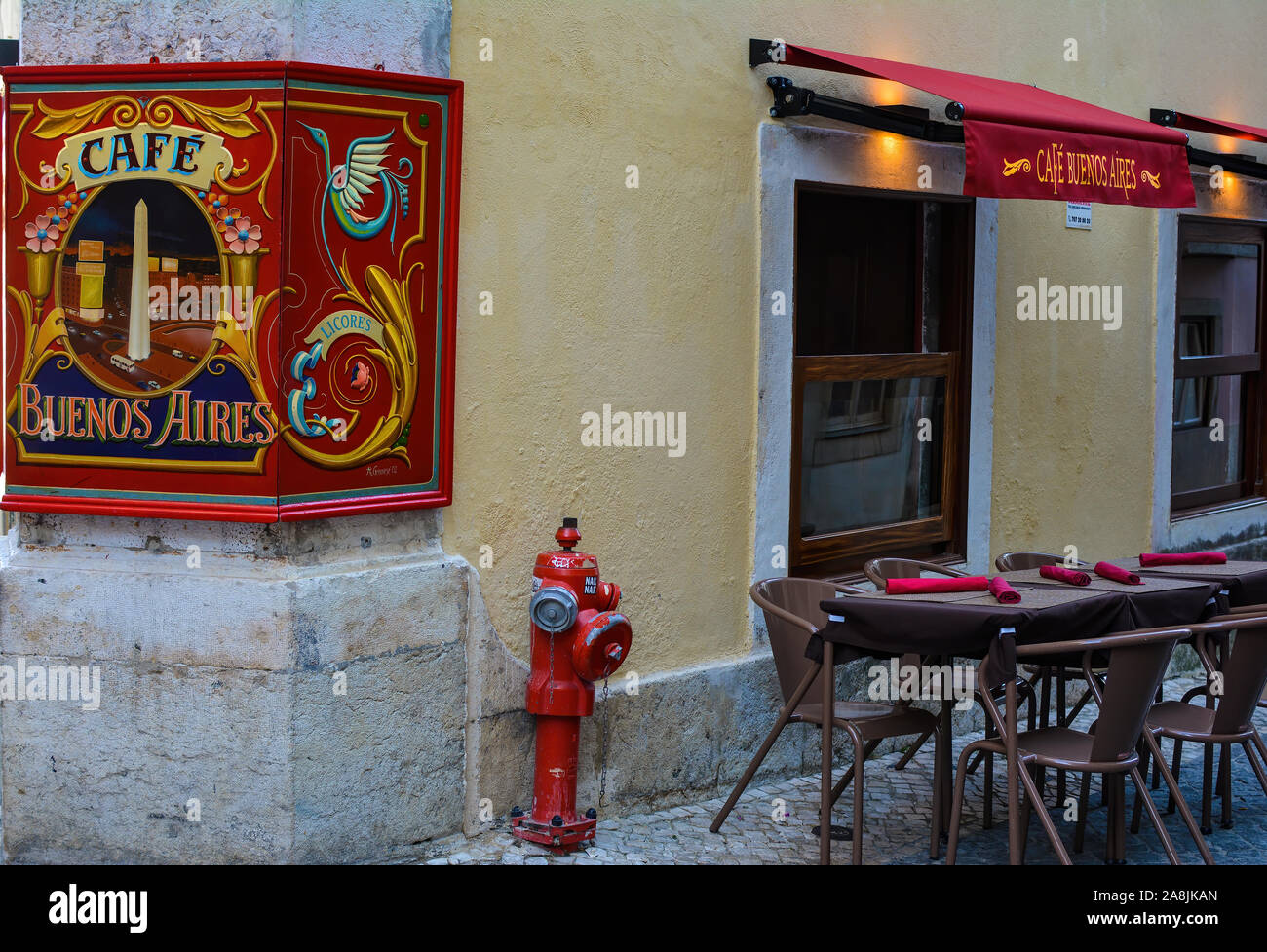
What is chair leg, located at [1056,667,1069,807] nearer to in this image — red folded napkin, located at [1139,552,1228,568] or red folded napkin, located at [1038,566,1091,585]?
red folded napkin, located at [1038,566,1091,585]

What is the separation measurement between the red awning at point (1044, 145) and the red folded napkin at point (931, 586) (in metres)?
1.65

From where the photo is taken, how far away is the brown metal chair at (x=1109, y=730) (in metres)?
4.85

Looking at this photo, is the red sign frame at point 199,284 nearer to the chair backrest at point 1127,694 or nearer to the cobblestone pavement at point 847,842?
the cobblestone pavement at point 847,842

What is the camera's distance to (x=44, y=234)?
5023 mm

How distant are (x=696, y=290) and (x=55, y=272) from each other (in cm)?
252

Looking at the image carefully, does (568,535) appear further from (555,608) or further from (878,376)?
(878,376)

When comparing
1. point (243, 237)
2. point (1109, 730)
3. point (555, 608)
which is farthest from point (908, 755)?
point (243, 237)

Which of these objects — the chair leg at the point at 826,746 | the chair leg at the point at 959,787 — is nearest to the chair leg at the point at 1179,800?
the chair leg at the point at 959,787

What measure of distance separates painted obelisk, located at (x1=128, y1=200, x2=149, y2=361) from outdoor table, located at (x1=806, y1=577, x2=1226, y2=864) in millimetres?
2520

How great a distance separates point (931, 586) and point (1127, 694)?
834mm

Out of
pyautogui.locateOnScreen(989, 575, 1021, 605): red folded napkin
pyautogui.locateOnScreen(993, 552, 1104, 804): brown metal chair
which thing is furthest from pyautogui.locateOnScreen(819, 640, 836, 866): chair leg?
pyautogui.locateOnScreen(993, 552, 1104, 804): brown metal chair

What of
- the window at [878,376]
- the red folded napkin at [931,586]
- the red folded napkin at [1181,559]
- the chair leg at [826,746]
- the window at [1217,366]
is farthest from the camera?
the window at [1217,366]

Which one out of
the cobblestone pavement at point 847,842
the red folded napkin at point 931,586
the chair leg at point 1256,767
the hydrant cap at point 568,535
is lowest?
the cobblestone pavement at point 847,842
